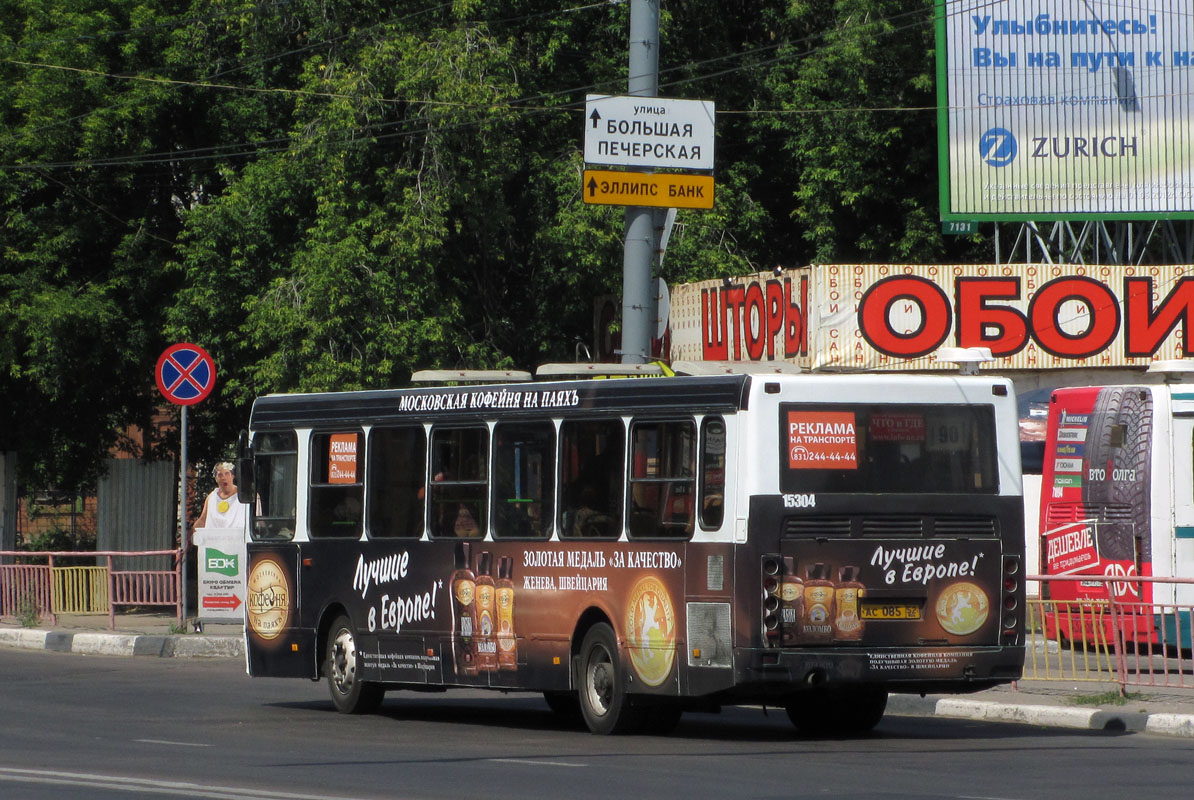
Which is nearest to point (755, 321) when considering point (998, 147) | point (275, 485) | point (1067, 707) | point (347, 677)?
point (998, 147)

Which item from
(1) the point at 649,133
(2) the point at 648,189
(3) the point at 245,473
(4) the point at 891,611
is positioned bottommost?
(4) the point at 891,611

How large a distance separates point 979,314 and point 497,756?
50.6 feet

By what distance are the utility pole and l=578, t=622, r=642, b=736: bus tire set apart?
14.8ft

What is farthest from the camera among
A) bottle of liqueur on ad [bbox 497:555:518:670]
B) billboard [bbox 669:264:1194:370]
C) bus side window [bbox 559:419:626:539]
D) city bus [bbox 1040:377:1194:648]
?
billboard [bbox 669:264:1194:370]

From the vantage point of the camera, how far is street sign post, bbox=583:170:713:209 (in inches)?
696

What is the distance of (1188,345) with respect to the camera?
2616 cm

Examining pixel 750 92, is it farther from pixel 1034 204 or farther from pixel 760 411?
pixel 760 411

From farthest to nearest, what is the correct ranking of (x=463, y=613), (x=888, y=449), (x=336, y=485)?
(x=336, y=485) < (x=463, y=613) < (x=888, y=449)

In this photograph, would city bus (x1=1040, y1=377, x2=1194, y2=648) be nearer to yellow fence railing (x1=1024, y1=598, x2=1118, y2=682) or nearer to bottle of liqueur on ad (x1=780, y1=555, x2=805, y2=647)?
yellow fence railing (x1=1024, y1=598, x2=1118, y2=682)

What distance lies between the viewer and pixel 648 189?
17.9 metres

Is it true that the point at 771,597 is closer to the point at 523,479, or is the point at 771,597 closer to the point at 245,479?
the point at 523,479

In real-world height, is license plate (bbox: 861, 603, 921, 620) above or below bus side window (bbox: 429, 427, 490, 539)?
below

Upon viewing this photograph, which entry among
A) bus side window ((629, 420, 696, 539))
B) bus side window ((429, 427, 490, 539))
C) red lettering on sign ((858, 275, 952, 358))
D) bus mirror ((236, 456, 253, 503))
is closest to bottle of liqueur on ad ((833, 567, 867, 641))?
bus side window ((629, 420, 696, 539))

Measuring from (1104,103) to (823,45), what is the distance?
208 inches
